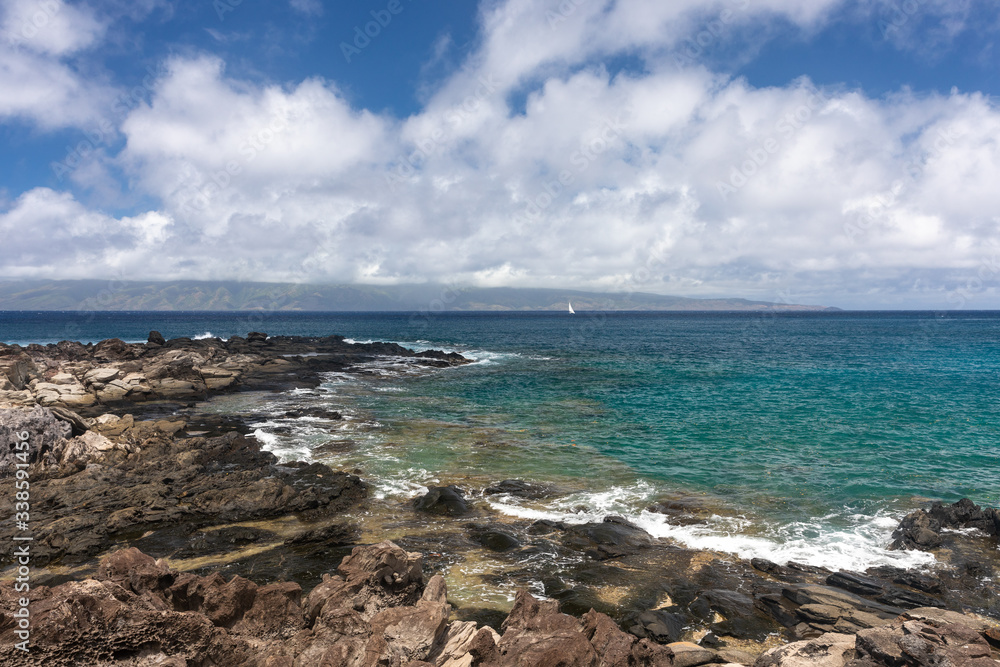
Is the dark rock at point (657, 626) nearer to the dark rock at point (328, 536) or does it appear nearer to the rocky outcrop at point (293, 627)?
the rocky outcrop at point (293, 627)

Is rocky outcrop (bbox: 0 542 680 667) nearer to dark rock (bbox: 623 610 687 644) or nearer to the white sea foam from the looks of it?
dark rock (bbox: 623 610 687 644)

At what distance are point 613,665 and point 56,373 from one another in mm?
49852

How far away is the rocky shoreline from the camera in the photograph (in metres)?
7.57

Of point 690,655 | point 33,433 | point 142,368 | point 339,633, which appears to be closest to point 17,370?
point 142,368

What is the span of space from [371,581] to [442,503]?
27.4 feet

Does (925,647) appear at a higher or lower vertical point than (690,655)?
higher

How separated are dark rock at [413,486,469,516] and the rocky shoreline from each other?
8cm

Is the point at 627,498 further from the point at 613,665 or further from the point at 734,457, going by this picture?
the point at 613,665

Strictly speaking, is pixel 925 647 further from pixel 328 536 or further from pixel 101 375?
pixel 101 375

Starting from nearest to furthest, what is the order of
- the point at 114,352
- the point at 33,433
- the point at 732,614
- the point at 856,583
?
1. the point at 732,614
2. the point at 856,583
3. the point at 33,433
4. the point at 114,352

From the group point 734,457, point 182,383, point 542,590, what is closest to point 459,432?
point 734,457

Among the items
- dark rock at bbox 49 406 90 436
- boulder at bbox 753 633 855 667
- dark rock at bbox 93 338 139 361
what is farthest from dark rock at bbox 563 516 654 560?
dark rock at bbox 93 338 139 361

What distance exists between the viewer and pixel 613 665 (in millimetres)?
7609

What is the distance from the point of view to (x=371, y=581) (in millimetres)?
9367
